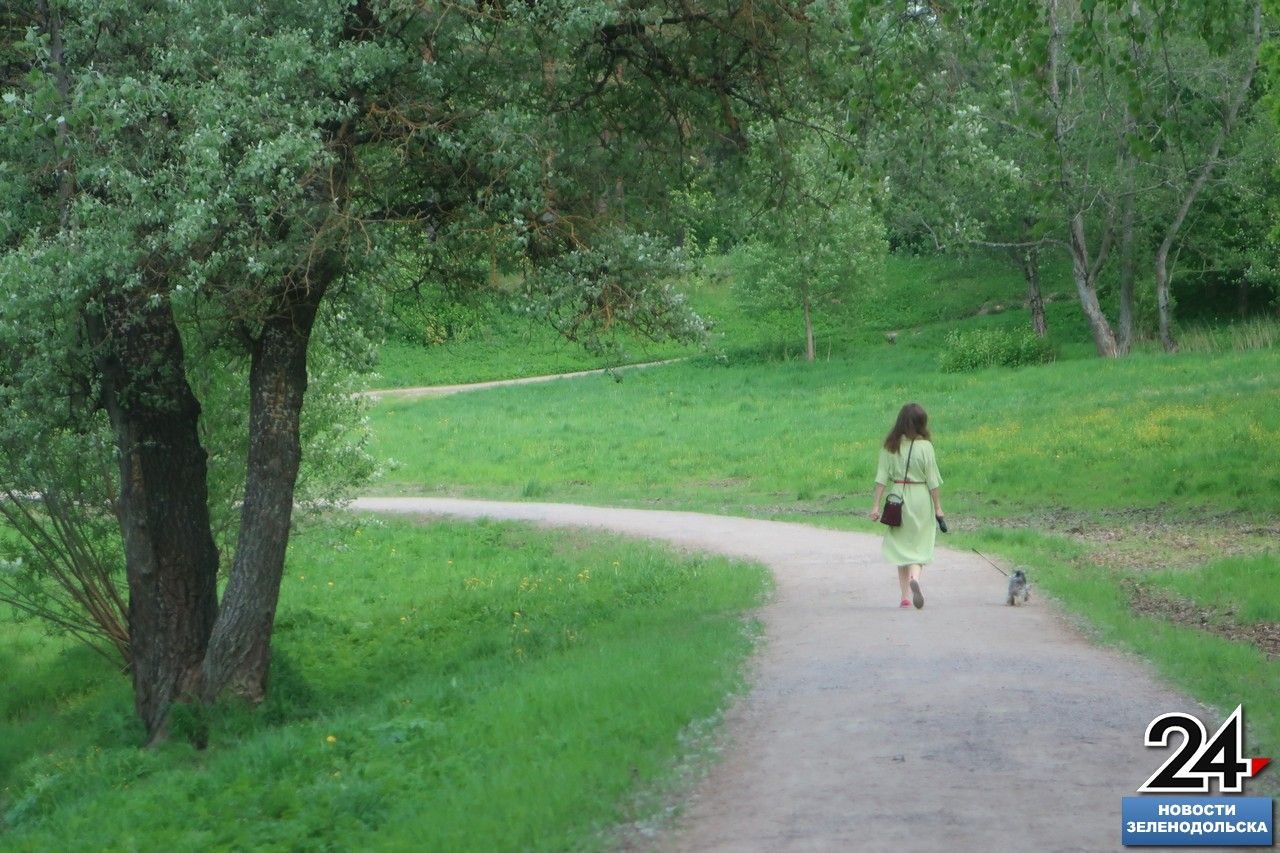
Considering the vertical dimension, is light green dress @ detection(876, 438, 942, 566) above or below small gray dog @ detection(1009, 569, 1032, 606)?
above

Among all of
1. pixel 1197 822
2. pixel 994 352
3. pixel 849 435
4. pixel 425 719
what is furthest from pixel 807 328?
pixel 1197 822

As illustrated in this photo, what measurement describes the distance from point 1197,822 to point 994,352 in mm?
37871

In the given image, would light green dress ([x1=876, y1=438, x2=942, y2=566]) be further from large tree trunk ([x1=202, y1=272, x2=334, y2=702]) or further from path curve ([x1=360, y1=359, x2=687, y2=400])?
path curve ([x1=360, y1=359, x2=687, y2=400])

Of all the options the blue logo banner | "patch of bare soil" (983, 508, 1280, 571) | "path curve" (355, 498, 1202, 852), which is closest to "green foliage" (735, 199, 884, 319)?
"patch of bare soil" (983, 508, 1280, 571)

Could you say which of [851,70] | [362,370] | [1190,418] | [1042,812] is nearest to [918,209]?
[851,70]

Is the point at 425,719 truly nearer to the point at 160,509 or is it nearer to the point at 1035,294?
the point at 160,509

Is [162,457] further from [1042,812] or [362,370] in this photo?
[1042,812]

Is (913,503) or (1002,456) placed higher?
(913,503)

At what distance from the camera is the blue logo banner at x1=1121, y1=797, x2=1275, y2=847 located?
5645 millimetres

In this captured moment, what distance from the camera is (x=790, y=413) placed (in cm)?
3638

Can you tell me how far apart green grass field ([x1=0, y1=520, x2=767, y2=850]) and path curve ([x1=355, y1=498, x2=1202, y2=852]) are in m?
0.41

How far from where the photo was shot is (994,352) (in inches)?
1676

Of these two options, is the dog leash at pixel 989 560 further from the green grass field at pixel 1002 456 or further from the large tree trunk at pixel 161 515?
the large tree trunk at pixel 161 515

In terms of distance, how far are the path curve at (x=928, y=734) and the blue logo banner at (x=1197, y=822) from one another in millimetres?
111
